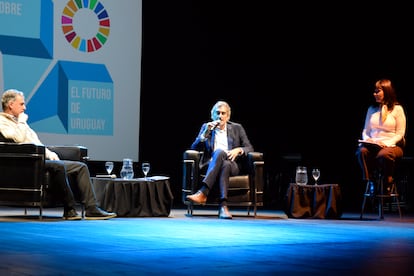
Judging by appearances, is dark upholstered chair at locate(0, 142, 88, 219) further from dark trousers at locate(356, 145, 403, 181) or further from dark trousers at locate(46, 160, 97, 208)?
dark trousers at locate(356, 145, 403, 181)

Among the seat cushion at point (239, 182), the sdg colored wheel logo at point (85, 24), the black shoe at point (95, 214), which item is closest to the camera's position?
the black shoe at point (95, 214)

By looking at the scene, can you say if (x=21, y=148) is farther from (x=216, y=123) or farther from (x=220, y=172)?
(x=216, y=123)

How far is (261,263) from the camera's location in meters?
3.21

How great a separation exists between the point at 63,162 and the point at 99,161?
8.62ft

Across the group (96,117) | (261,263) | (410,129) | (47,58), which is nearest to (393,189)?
(410,129)

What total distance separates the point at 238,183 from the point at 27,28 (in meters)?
2.58

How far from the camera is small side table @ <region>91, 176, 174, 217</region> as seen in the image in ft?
21.3

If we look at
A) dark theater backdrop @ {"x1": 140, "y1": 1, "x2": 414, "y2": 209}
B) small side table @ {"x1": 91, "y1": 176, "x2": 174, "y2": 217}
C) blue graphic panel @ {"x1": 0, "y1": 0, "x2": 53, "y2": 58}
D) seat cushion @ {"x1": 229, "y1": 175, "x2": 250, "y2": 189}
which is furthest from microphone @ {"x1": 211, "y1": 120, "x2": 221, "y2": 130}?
dark theater backdrop @ {"x1": 140, "y1": 1, "x2": 414, "y2": 209}

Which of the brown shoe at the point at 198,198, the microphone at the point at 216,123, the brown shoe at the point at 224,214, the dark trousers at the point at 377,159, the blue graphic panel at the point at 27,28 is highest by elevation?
the blue graphic panel at the point at 27,28

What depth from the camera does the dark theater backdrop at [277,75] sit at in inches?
352

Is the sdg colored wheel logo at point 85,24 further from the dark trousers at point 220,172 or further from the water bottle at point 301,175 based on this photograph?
the water bottle at point 301,175

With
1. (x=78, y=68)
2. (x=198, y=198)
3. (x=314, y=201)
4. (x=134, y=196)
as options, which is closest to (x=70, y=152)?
(x=134, y=196)

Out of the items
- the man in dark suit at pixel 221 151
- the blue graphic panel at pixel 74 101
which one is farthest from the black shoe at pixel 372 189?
the blue graphic panel at pixel 74 101

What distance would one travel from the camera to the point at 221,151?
6715mm
